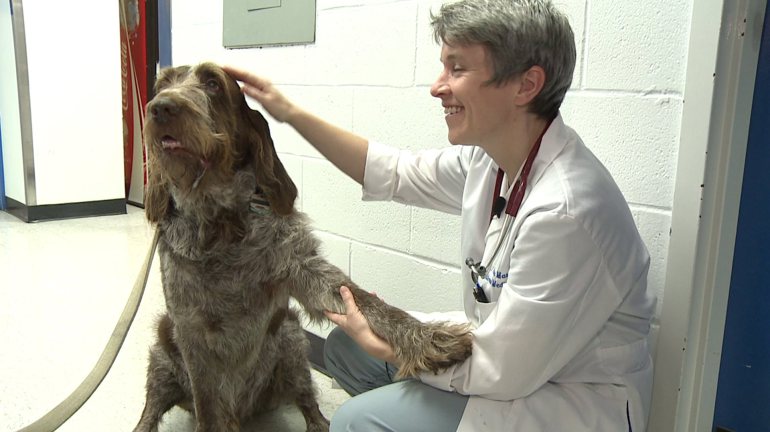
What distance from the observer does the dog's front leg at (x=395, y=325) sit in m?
1.47

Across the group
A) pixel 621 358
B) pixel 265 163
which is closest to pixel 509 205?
pixel 621 358

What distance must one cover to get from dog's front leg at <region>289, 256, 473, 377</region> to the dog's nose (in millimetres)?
533

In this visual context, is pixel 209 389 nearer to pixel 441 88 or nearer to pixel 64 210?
pixel 441 88

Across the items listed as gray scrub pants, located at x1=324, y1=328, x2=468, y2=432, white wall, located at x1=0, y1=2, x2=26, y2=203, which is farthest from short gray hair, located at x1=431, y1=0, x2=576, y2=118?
white wall, located at x1=0, y1=2, x2=26, y2=203

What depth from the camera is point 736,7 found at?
1.49 meters

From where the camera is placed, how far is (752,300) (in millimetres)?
1669

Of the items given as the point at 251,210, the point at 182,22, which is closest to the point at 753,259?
the point at 251,210

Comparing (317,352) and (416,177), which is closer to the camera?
(416,177)

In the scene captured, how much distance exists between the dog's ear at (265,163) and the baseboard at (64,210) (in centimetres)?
431

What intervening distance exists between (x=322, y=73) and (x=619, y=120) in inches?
49.9

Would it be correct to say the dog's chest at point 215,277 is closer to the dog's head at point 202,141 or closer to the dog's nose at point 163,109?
the dog's head at point 202,141

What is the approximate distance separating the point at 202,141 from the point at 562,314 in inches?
36.5

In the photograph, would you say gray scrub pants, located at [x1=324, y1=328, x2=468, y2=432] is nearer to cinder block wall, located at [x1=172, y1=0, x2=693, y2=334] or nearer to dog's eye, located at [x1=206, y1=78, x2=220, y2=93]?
cinder block wall, located at [x1=172, y1=0, x2=693, y2=334]

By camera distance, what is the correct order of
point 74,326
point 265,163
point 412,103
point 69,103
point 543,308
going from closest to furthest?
point 543,308 < point 265,163 < point 412,103 < point 74,326 < point 69,103
